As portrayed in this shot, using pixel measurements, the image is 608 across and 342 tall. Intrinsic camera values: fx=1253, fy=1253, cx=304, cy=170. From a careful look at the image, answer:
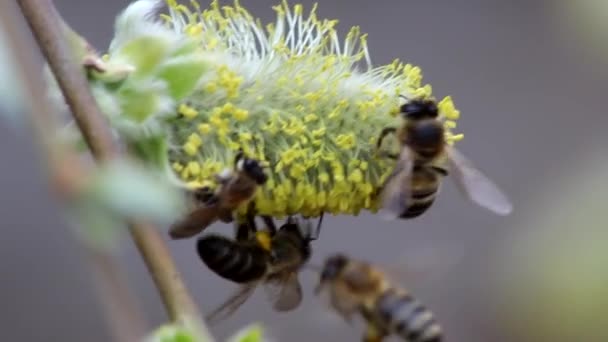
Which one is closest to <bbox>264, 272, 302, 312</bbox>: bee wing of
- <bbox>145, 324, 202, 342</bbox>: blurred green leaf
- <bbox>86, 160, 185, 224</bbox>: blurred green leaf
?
<bbox>145, 324, 202, 342</bbox>: blurred green leaf

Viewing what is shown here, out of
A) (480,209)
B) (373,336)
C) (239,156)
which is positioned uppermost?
(480,209)

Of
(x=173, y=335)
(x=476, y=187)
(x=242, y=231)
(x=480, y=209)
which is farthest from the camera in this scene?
(x=480, y=209)

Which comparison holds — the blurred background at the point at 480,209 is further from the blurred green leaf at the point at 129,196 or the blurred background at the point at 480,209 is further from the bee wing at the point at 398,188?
the blurred green leaf at the point at 129,196

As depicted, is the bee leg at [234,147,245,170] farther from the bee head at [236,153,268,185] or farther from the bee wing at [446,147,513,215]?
the bee wing at [446,147,513,215]

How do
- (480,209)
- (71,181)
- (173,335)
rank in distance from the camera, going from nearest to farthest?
(71,181)
(173,335)
(480,209)

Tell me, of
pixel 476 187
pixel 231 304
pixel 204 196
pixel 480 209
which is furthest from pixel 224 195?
pixel 480 209

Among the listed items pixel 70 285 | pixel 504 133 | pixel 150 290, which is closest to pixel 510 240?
pixel 504 133

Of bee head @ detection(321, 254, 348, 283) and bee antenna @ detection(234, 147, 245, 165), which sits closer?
bee antenna @ detection(234, 147, 245, 165)

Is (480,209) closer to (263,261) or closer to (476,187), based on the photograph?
(476,187)
